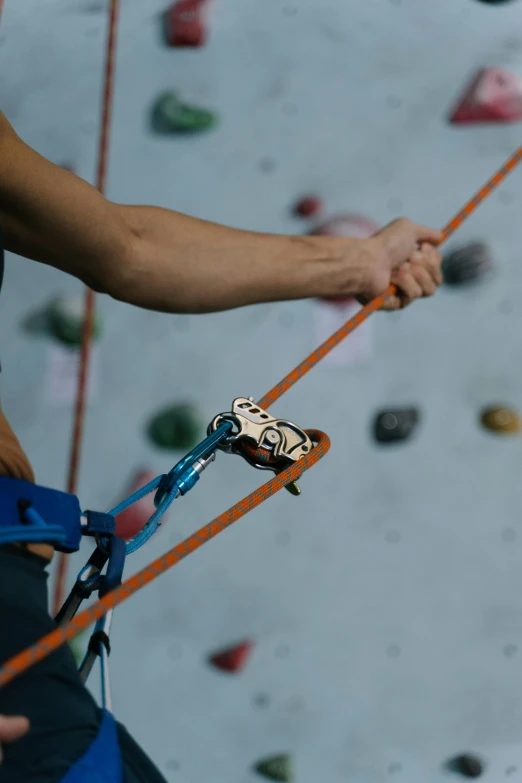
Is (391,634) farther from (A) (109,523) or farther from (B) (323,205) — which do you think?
(A) (109,523)

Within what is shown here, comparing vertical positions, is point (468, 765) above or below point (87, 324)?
below

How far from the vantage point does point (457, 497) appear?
166cm

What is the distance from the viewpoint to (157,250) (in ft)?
2.53

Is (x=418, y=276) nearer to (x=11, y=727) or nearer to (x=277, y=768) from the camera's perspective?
(x=11, y=727)

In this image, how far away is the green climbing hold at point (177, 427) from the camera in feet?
5.55

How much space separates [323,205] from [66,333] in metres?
0.51

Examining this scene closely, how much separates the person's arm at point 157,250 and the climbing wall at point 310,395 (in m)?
0.80

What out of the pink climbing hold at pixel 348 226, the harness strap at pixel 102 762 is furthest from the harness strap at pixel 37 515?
the pink climbing hold at pixel 348 226

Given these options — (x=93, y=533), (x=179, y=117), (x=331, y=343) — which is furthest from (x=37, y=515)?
(x=179, y=117)

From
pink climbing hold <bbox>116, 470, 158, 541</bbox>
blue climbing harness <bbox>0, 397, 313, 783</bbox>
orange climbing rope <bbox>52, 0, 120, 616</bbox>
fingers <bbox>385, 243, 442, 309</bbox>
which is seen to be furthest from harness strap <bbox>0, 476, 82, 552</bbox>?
pink climbing hold <bbox>116, 470, 158, 541</bbox>

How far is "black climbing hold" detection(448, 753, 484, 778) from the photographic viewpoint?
161 centimetres

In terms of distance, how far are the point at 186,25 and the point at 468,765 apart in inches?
53.5

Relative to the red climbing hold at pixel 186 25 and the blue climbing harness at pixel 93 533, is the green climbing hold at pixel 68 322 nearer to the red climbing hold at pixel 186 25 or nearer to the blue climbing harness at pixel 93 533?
the red climbing hold at pixel 186 25

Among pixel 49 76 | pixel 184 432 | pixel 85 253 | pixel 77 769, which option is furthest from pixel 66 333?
pixel 77 769
